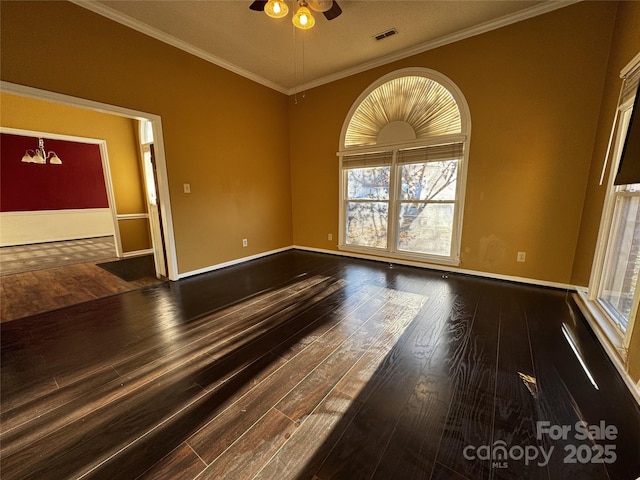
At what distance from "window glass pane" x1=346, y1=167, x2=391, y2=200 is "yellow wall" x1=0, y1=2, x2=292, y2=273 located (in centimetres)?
136

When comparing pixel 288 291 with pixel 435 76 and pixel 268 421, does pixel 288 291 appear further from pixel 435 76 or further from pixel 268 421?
pixel 435 76

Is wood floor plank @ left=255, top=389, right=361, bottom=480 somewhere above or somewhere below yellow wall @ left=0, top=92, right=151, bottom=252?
below

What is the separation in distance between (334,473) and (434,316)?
163 centimetres

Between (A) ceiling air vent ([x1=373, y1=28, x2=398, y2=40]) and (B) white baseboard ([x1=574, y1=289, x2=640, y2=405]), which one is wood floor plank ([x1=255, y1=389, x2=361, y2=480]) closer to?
(B) white baseboard ([x1=574, y1=289, x2=640, y2=405])

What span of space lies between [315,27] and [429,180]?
2.36m

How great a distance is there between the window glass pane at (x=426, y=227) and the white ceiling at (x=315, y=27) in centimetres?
207

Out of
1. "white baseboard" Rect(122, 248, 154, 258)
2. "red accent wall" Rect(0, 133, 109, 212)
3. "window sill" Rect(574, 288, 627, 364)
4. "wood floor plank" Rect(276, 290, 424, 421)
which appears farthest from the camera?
"red accent wall" Rect(0, 133, 109, 212)

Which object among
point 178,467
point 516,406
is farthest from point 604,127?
point 178,467

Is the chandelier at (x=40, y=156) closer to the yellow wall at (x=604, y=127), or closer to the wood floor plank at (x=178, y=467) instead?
the wood floor plank at (x=178, y=467)

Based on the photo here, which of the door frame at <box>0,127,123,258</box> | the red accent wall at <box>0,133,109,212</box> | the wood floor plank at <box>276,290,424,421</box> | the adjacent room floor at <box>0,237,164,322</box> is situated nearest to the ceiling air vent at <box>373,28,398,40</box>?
the wood floor plank at <box>276,290,424,421</box>

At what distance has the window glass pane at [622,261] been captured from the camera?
1826mm

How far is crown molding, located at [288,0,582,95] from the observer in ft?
8.29

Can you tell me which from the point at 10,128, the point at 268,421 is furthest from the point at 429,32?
the point at 10,128

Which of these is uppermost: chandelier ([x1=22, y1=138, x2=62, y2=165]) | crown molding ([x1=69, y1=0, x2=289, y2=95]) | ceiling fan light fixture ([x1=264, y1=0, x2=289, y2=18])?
crown molding ([x1=69, y1=0, x2=289, y2=95])
